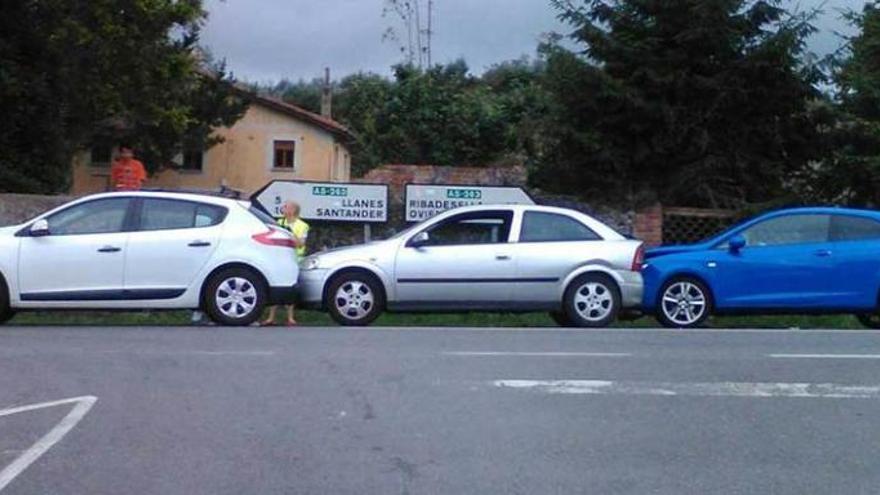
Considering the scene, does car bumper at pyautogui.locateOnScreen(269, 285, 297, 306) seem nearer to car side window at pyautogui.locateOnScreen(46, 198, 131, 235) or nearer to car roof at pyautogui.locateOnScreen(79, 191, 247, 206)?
car roof at pyautogui.locateOnScreen(79, 191, 247, 206)

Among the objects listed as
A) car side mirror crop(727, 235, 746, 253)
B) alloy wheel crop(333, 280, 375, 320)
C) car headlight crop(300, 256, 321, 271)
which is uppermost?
car side mirror crop(727, 235, 746, 253)

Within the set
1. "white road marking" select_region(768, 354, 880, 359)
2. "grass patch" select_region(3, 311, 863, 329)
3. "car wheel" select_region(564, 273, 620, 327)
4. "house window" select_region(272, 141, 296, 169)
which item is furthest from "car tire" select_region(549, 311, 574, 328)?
"house window" select_region(272, 141, 296, 169)

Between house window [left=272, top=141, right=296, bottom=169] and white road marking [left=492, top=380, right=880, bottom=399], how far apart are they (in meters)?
37.7

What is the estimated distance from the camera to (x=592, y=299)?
16.1 metres

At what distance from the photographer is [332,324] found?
1725cm

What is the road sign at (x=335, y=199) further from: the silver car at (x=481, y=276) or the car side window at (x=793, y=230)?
the car side window at (x=793, y=230)

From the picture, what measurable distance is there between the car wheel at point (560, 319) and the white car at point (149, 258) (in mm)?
3132

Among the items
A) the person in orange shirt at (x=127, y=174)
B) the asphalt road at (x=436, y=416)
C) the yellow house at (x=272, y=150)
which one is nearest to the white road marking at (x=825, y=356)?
the asphalt road at (x=436, y=416)

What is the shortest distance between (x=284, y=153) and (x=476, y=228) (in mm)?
32252

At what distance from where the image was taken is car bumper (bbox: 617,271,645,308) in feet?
52.7

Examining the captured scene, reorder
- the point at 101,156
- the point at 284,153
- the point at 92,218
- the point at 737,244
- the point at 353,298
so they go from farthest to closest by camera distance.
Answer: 1. the point at 284,153
2. the point at 101,156
3. the point at 737,244
4. the point at 353,298
5. the point at 92,218

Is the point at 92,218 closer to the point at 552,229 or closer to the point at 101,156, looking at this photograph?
the point at 552,229

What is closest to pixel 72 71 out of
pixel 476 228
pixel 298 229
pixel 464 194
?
pixel 464 194

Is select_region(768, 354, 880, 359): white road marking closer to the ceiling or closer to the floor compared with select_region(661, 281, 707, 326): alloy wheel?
A: closer to the floor
